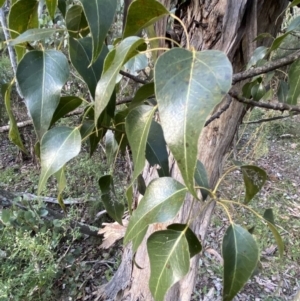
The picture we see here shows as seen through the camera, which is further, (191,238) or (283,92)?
(283,92)

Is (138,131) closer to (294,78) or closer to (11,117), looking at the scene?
(11,117)

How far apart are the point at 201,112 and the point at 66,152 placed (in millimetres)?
183

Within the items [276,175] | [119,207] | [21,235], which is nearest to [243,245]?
[119,207]

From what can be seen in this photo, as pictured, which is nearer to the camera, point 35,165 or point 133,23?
point 133,23

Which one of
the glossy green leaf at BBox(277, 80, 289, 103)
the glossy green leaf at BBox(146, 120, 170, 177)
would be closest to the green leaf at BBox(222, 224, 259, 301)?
the glossy green leaf at BBox(146, 120, 170, 177)

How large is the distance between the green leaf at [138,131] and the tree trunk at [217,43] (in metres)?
0.37

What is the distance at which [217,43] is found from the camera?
2.06 feet

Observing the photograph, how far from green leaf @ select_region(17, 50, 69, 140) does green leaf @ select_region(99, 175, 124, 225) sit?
0.63 ft

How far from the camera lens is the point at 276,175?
88.7 inches

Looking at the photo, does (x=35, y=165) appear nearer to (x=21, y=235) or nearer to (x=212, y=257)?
(x=21, y=235)

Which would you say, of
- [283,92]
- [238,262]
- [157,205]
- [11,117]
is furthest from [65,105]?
[283,92]

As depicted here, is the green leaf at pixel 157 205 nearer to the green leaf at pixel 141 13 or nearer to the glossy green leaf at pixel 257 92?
the green leaf at pixel 141 13

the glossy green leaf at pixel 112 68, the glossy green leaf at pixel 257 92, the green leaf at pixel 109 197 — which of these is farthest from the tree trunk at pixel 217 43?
the glossy green leaf at pixel 112 68

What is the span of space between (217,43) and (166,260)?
1.50 feet
